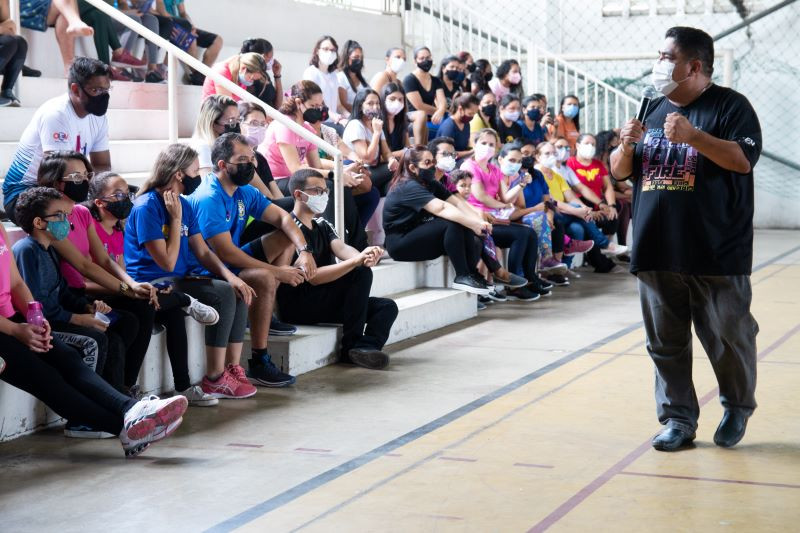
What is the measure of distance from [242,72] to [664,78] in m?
4.38

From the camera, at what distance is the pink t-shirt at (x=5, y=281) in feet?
15.6

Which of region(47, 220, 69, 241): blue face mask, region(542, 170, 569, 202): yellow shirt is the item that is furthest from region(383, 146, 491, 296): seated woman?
region(47, 220, 69, 241): blue face mask

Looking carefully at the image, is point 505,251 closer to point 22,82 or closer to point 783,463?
point 22,82

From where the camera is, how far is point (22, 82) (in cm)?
798

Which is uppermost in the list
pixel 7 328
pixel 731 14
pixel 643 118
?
pixel 731 14

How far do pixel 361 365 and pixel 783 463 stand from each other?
269cm

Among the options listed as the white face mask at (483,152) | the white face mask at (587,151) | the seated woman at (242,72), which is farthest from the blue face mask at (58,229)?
the white face mask at (587,151)

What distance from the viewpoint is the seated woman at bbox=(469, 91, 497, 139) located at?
10.9m

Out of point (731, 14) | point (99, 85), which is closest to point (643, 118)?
point (99, 85)

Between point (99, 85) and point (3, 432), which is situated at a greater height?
point (99, 85)

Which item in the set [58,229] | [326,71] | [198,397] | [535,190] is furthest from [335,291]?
[326,71]

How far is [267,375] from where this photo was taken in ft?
20.0

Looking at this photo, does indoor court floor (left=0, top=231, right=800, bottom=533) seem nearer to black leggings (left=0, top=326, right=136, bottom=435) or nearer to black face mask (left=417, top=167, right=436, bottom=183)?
black leggings (left=0, top=326, right=136, bottom=435)

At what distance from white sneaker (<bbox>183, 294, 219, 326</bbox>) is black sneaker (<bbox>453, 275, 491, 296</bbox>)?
3.17 metres
